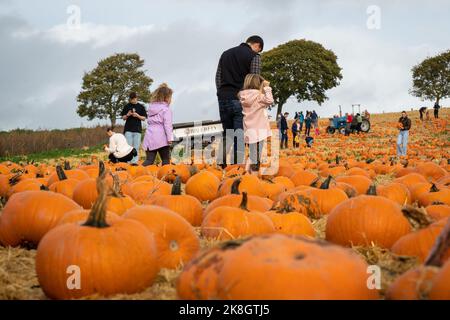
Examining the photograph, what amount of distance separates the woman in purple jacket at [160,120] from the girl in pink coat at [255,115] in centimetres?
208

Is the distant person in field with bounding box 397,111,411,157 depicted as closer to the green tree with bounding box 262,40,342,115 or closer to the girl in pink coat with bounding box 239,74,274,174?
the girl in pink coat with bounding box 239,74,274,174

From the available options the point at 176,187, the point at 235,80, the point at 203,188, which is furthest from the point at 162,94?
the point at 176,187

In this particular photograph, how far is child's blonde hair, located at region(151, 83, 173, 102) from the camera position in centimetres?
1026

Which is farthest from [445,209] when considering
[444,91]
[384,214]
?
[444,91]

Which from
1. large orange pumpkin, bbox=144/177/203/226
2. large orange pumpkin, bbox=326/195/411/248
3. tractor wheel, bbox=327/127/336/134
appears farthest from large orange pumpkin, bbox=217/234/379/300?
tractor wheel, bbox=327/127/336/134

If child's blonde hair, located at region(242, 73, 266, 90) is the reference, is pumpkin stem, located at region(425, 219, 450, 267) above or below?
below

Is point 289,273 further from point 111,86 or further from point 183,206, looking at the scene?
point 111,86

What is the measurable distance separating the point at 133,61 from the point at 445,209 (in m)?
→ 63.4

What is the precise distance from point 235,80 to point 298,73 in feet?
172

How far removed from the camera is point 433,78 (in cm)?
6262

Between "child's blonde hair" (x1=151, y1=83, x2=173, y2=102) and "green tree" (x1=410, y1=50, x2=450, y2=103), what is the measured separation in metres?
56.6

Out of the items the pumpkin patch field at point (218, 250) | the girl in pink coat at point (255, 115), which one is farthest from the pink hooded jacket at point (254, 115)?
the pumpkin patch field at point (218, 250)

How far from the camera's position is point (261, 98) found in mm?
8469
